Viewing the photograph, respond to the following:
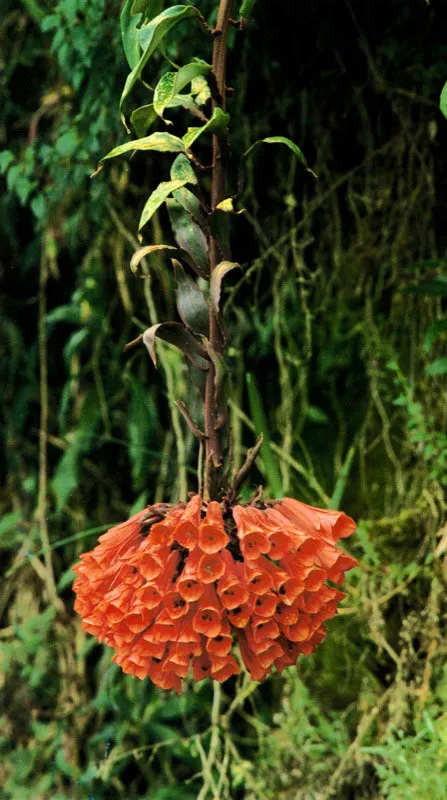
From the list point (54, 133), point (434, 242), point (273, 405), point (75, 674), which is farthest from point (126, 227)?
point (75, 674)

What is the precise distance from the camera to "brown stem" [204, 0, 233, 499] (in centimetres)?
90

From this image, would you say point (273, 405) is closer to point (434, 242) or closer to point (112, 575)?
point (434, 242)

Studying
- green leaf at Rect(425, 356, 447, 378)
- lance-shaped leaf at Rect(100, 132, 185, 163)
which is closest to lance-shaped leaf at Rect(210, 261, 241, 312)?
lance-shaped leaf at Rect(100, 132, 185, 163)

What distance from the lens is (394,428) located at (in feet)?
5.50

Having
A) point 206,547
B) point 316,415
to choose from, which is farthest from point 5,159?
point 206,547

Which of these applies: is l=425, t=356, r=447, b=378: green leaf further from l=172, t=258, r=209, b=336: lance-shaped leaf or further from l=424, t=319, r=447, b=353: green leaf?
l=172, t=258, r=209, b=336: lance-shaped leaf

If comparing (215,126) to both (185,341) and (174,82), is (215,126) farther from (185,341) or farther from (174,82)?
(185,341)

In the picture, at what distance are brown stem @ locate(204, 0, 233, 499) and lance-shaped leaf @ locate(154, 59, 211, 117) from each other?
2cm

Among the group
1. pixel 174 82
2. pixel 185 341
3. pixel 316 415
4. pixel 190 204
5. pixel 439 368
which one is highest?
pixel 174 82

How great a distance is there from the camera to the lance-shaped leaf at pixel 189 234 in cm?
91

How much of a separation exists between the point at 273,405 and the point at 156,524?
0.96 meters

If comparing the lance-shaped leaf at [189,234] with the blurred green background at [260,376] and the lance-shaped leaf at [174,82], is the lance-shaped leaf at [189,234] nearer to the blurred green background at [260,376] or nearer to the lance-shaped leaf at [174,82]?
the lance-shaped leaf at [174,82]

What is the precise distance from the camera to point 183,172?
3.00 feet

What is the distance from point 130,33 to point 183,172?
0.19 meters
